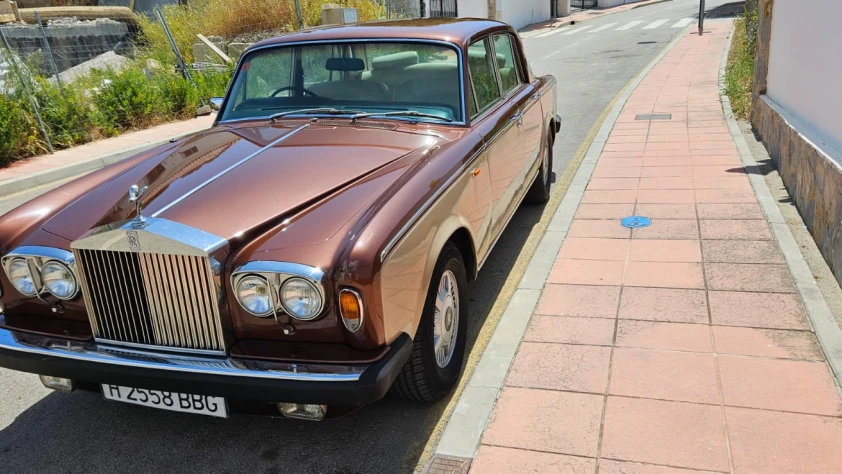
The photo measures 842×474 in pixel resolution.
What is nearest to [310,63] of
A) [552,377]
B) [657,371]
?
[552,377]

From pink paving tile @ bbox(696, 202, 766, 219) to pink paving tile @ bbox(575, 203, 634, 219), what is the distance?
615mm

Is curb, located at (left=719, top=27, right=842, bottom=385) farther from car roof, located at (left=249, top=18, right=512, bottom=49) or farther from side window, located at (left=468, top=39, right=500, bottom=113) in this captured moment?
car roof, located at (left=249, top=18, right=512, bottom=49)

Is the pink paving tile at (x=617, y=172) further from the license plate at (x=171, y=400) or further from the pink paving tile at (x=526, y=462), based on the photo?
the license plate at (x=171, y=400)

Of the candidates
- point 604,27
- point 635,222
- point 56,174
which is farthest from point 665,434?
point 604,27

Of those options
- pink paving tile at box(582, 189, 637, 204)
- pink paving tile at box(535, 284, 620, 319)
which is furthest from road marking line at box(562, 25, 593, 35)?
pink paving tile at box(535, 284, 620, 319)

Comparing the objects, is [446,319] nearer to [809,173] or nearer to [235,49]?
[809,173]

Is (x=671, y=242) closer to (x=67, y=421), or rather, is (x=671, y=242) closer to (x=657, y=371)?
(x=657, y=371)

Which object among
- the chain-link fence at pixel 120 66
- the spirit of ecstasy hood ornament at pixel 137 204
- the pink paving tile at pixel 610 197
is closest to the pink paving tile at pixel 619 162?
the pink paving tile at pixel 610 197

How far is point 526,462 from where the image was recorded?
2895mm

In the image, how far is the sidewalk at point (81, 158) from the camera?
888 cm

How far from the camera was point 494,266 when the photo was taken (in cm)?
517

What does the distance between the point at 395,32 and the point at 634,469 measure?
2993 mm

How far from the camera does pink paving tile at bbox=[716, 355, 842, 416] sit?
10.3ft

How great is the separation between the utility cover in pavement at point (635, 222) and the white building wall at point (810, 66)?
4.65 ft
